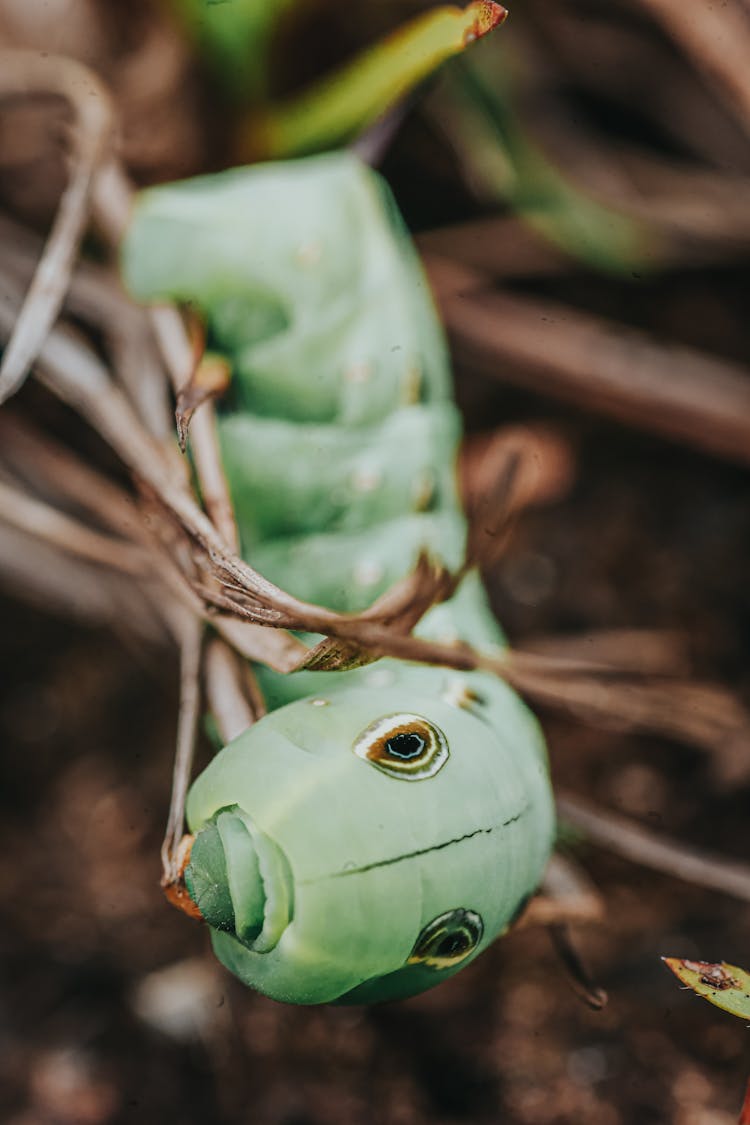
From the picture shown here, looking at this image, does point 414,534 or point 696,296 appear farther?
point 696,296

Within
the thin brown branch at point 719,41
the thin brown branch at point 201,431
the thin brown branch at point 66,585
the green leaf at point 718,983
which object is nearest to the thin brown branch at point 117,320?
the thin brown branch at point 201,431

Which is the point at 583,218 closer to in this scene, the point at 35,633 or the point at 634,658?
the point at 634,658

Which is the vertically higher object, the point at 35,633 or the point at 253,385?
the point at 253,385

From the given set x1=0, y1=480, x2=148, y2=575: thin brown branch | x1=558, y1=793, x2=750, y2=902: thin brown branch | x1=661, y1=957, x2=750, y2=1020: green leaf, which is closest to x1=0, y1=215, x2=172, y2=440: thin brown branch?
x1=0, y1=480, x2=148, y2=575: thin brown branch

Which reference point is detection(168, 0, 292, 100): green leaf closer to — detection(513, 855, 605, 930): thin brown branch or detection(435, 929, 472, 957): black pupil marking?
detection(513, 855, 605, 930): thin brown branch

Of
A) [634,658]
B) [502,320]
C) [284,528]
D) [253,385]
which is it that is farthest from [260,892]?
[502,320]

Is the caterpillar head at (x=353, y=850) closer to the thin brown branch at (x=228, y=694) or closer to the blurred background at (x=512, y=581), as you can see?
the thin brown branch at (x=228, y=694)

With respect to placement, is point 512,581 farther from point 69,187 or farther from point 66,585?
point 69,187

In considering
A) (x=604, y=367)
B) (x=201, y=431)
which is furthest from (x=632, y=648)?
(x=201, y=431)
